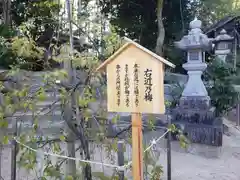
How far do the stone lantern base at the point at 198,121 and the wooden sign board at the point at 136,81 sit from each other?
325 cm

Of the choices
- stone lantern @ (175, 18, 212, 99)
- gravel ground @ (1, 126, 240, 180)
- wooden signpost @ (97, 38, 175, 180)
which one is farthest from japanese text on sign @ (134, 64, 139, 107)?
stone lantern @ (175, 18, 212, 99)

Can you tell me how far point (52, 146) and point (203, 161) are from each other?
2587 mm

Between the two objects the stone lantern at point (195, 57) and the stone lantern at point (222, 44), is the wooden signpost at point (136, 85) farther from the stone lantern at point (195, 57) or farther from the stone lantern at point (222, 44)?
the stone lantern at point (222, 44)

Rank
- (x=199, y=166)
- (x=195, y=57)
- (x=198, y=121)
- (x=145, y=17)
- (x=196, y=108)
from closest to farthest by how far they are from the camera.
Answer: (x=199, y=166), (x=198, y=121), (x=196, y=108), (x=195, y=57), (x=145, y=17)

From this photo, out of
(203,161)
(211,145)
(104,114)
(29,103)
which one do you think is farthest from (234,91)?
(29,103)

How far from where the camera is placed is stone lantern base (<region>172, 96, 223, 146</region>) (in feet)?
15.8

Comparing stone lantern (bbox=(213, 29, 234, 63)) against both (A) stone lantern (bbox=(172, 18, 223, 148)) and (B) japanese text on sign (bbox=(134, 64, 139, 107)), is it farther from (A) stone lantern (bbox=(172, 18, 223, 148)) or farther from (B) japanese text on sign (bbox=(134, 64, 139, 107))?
(B) japanese text on sign (bbox=(134, 64, 139, 107))

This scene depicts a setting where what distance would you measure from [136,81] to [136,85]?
0.03m

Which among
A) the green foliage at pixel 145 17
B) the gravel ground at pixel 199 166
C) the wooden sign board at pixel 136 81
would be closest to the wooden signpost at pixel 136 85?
the wooden sign board at pixel 136 81

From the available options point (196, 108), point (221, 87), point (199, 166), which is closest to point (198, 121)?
point (196, 108)

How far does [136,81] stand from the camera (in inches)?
76.0

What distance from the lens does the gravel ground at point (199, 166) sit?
373cm

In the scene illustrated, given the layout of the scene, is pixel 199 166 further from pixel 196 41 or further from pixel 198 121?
pixel 196 41

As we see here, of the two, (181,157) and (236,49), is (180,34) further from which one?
(181,157)
